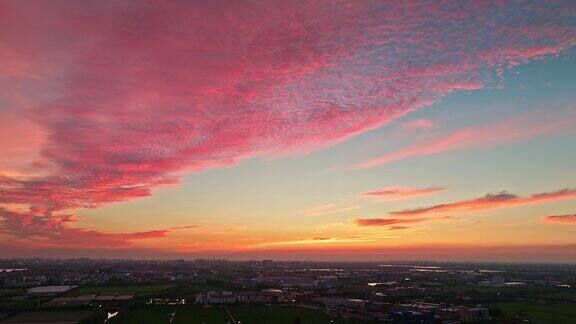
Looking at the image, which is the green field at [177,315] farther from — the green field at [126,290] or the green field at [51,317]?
the green field at [126,290]

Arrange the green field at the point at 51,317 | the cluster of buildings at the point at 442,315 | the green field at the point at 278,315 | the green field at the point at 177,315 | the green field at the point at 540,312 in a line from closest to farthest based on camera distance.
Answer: the green field at the point at 51,317 → the green field at the point at 177,315 → the green field at the point at 278,315 → the cluster of buildings at the point at 442,315 → the green field at the point at 540,312

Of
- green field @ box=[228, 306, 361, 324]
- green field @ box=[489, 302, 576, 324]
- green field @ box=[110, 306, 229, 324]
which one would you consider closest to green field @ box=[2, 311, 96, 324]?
green field @ box=[110, 306, 229, 324]

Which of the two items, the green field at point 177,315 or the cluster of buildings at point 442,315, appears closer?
the green field at point 177,315

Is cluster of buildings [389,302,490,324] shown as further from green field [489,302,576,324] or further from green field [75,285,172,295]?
green field [75,285,172,295]

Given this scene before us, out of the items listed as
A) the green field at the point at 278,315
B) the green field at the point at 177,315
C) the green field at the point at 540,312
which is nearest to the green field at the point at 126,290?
the green field at the point at 177,315

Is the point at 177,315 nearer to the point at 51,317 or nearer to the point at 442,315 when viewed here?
the point at 51,317

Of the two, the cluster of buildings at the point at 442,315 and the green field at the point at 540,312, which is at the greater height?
the cluster of buildings at the point at 442,315
